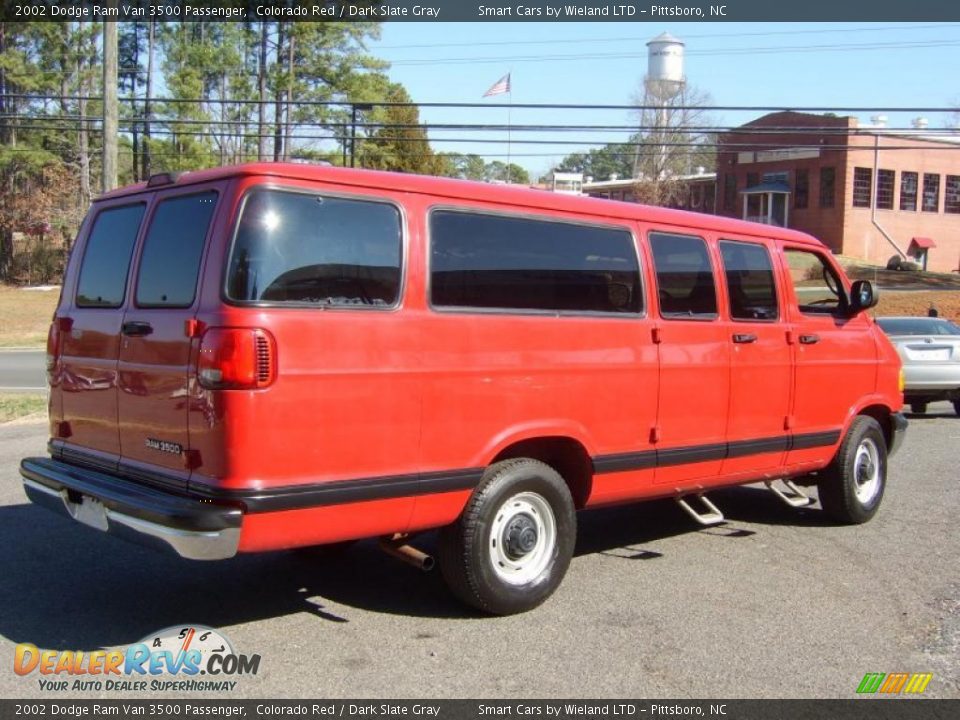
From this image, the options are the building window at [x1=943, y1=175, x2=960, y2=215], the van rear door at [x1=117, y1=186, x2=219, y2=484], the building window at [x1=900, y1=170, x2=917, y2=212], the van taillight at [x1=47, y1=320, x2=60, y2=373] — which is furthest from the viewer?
the building window at [x1=943, y1=175, x2=960, y2=215]

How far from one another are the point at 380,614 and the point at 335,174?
2351 millimetres

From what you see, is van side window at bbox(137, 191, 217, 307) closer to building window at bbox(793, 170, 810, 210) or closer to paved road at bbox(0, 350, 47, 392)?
paved road at bbox(0, 350, 47, 392)

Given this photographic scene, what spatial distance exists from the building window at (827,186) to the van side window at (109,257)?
49.1 m

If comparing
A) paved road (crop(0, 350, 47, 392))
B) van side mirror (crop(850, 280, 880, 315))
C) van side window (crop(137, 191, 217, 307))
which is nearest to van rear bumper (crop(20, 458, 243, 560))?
van side window (crop(137, 191, 217, 307))

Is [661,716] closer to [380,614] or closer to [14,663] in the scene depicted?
[380,614]

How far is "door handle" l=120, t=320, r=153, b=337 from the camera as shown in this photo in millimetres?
4398

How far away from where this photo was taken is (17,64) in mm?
41188

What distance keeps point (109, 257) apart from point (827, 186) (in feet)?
163

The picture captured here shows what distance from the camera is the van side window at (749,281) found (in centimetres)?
631

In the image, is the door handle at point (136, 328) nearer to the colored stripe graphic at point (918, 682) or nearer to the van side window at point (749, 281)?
the van side window at point (749, 281)

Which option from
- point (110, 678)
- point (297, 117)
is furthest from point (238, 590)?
point (297, 117)

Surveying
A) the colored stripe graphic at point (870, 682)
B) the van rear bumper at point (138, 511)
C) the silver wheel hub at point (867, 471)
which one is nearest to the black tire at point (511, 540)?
the van rear bumper at point (138, 511)

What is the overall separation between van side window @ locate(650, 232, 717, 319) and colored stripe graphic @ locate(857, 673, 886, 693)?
2.36 meters

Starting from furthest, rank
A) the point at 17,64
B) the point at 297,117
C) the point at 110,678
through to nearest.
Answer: the point at 17,64
the point at 297,117
the point at 110,678
